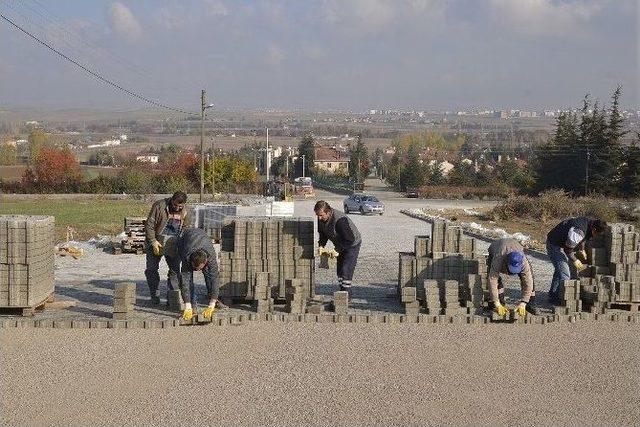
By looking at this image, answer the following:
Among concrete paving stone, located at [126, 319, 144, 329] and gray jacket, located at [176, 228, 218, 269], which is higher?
gray jacket, located at [176, 228, 218, 269]

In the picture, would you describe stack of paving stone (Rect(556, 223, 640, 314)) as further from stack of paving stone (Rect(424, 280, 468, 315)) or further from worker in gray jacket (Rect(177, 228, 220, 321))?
worker in gray jacket (Rect(177, 228, 220, 321))

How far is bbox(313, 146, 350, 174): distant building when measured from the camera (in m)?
133

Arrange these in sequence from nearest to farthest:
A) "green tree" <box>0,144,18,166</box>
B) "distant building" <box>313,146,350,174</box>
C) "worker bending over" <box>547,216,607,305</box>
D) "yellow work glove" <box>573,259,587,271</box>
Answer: "worker bending over" <box>547,216,607,305</box>, "yellow work glove" <box>573,259,587,271</box>, "green tree" <box>0,144,18,166</box>, "distant building" <box>313,146,350,174</box>

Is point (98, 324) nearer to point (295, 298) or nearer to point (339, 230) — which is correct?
point (295, 298)

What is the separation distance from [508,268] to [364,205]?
3405cm

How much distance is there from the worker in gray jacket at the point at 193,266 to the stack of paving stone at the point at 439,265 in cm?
305

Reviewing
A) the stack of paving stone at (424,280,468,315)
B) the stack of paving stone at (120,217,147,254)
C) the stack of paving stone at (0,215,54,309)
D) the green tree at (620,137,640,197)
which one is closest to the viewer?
the stack of paving stone at (0,215,54,309)

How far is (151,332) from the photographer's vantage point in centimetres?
1091

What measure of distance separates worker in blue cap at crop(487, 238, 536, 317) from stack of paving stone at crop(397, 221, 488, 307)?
97cm

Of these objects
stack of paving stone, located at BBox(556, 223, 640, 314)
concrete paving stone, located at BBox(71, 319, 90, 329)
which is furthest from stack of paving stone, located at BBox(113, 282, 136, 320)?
stack of paving stone, located at BBox(556, 223, 640, 314)

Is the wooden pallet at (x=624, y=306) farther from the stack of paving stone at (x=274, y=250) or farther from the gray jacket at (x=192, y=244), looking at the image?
the gray jacket at (x=192, y=244)

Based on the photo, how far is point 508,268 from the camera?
36.8 feet

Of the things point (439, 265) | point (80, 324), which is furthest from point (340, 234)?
point (80, 324)

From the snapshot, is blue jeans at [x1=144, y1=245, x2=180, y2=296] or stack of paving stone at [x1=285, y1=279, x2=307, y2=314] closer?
stack of paving stone at [x1=285, y1=279, x2=307, y2=314]
